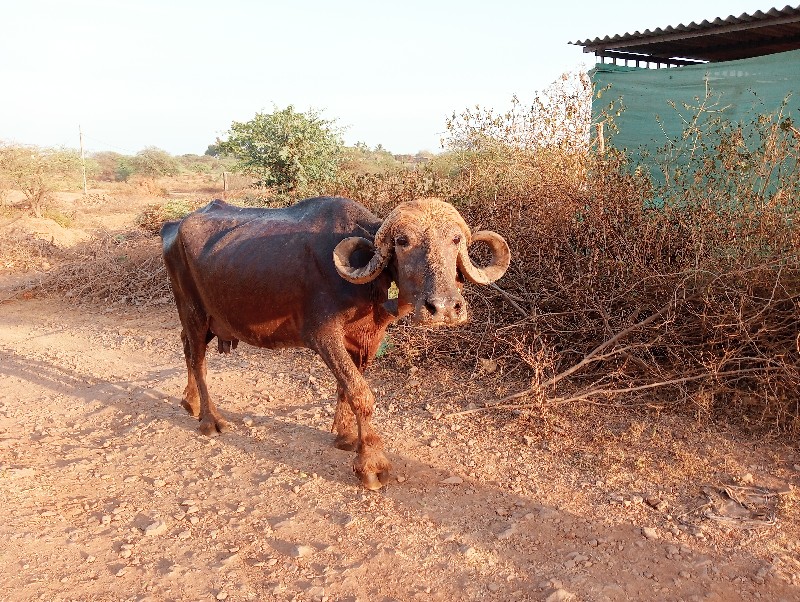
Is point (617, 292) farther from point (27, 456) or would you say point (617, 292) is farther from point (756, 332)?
point (27, 456)

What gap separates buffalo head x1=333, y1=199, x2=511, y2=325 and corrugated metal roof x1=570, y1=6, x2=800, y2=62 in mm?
6079

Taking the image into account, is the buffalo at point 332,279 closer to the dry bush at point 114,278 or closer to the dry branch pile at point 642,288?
the dry branch pile at point 642,288

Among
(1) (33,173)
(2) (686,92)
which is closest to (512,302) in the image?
(2) (686,92)

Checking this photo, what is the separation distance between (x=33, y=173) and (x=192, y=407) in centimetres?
1618

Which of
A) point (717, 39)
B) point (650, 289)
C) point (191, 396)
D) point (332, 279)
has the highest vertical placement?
point (717, 39)

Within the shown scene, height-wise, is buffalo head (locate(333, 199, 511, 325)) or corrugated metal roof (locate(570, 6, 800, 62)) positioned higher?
corrugated metal roof (locate(570, 6, 800, 62))

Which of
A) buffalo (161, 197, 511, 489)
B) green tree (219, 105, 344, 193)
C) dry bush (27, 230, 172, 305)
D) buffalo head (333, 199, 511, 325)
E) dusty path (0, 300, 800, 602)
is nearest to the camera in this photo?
dusty path (0, 300, 800, 602)

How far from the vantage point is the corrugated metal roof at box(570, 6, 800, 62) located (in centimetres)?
742

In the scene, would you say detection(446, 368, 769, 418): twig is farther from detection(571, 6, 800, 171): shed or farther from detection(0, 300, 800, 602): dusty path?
detection(571, 6, 800, 171): shed

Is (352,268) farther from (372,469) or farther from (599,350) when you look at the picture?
(599,350)

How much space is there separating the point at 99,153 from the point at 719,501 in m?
57.6

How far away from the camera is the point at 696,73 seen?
805cm

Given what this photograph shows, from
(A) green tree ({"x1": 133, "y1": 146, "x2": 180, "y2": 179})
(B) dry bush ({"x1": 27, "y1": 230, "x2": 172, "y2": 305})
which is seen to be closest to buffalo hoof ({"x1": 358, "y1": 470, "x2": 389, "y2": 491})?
(B) dry bush ({"x1": 27, "y1": 230, "x2": 172, "y2": 305})

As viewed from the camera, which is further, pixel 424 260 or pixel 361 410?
pixel 361 410
